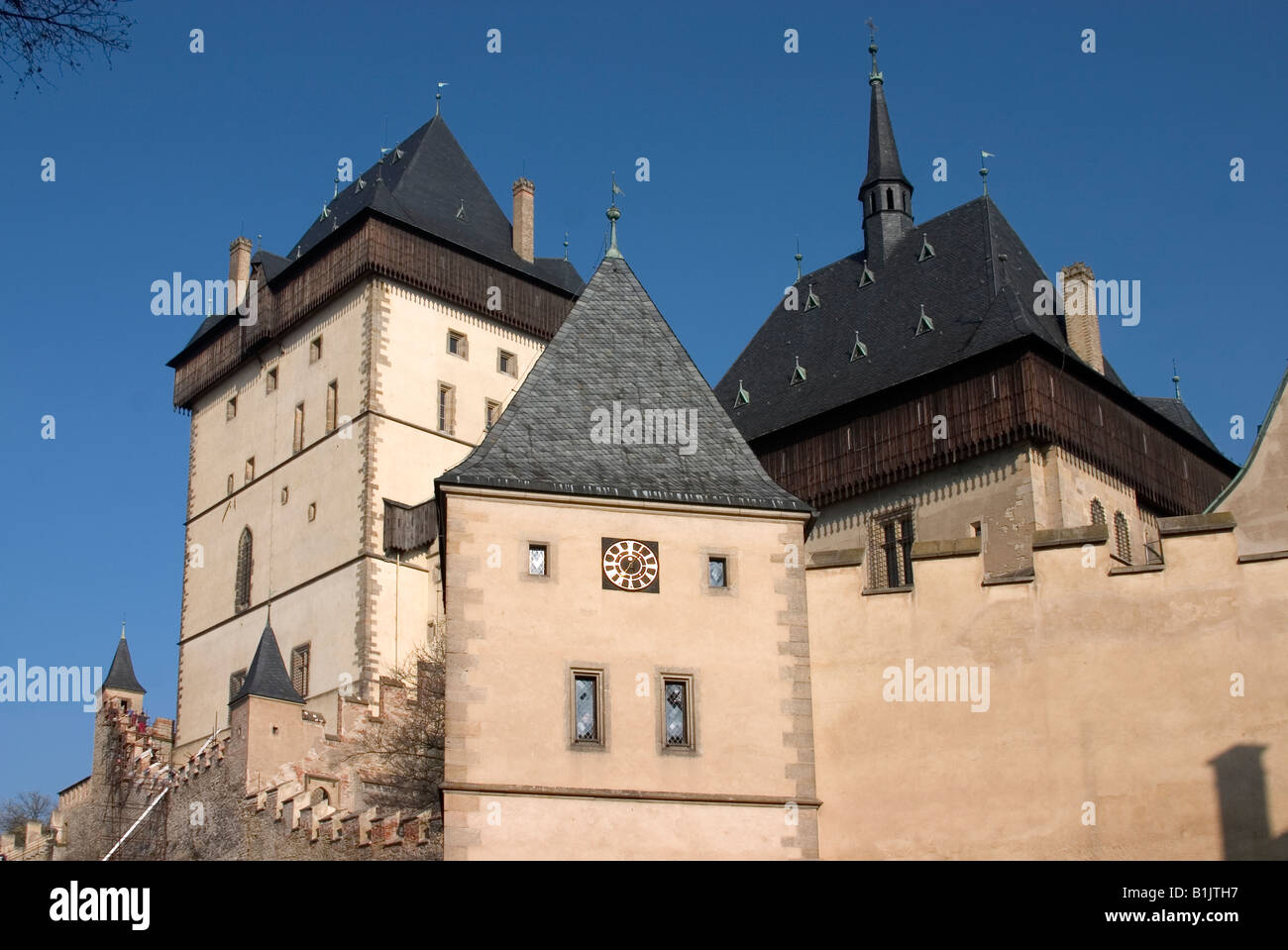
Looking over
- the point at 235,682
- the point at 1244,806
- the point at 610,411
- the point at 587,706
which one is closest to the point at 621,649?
the point at 587,706

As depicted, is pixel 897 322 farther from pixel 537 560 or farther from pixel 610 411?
pixel 537 560

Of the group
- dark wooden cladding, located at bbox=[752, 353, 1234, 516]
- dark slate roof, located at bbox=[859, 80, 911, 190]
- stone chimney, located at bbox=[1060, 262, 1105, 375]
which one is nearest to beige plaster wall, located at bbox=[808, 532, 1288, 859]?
dark wooden cladding, located at bbox=[752, 353, 1234, 516]

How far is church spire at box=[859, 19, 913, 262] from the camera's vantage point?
144 feet

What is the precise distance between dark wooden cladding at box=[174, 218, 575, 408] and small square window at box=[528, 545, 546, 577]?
29.7m

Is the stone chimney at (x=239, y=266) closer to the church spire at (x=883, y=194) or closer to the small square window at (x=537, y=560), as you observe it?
the church spire at (x=883, y=194)

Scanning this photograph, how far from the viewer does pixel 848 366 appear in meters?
40.1

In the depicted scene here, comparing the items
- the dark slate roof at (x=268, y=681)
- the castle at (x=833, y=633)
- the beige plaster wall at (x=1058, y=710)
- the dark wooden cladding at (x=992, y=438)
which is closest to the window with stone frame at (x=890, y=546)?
the castle at (x=833, y=633)

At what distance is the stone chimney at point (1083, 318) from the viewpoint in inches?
1499

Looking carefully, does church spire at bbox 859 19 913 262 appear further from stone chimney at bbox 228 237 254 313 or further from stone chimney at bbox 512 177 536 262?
stone chimney at bbox 228 237 254 313
